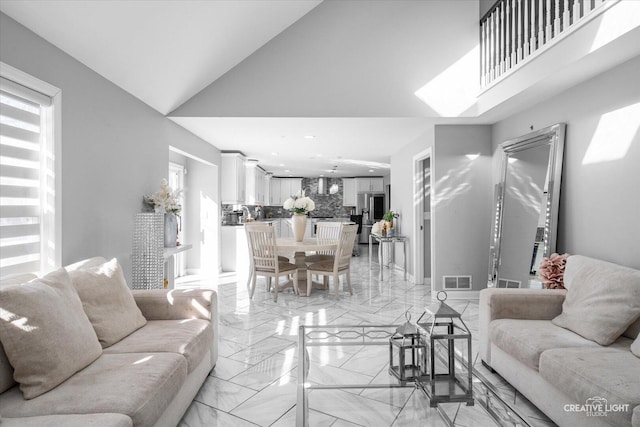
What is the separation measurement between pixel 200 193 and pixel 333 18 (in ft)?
12.1

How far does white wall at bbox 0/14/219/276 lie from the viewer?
7.83 ft

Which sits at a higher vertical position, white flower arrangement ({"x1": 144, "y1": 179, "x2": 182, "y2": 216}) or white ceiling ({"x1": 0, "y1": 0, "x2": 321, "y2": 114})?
white ceiling ({"x1": 0, "y1": 0, "x2": 321, "y2": 114})

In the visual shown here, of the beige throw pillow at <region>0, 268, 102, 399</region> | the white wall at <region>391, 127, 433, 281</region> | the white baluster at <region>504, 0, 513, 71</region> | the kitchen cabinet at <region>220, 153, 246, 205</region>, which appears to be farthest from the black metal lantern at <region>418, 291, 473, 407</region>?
the kitchen cabinet at <region>220, 153, 246, 205</region>

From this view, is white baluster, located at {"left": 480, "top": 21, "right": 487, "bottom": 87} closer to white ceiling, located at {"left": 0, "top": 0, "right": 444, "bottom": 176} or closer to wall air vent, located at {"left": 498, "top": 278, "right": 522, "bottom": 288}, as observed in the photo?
white ceiling, located at {"left": 0, "top": 0, "right": 444, "bottom": 176}

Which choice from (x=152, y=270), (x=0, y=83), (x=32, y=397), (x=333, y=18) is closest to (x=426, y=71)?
(x=333, y=18)

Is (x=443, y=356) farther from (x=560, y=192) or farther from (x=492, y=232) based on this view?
(x=492, y=232)

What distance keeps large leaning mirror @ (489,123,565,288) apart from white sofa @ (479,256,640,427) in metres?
0.96

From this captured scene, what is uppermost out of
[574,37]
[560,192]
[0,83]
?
[574,37]

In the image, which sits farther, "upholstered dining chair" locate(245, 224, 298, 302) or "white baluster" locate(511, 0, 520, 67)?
"upholstered dining chair" locate(245, 224, 298, 302)

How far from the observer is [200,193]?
21.7 ft

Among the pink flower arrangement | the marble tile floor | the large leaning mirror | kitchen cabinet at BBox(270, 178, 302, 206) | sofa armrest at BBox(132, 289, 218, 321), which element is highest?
kitchen cabinet at BBox(270, 178, 302, 206)

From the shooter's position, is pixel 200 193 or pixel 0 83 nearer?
pixel 0 83

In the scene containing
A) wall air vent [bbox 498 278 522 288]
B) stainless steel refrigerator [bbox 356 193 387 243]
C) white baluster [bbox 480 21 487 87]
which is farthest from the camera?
stainless steel refrigerator [bbox 356 193 387 243]

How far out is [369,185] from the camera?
11.6 m
